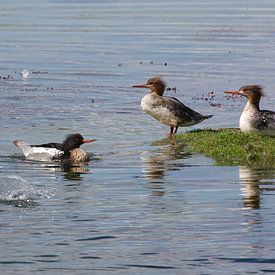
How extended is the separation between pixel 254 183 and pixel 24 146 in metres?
4.16

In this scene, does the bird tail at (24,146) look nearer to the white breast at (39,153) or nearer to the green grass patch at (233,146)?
the white breast at (39,153)

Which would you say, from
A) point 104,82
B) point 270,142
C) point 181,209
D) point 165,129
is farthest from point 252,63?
point 181,209

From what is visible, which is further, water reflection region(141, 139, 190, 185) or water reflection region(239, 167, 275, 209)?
water reflection region(141, 139, 190, 185)

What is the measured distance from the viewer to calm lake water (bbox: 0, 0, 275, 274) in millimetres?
13383

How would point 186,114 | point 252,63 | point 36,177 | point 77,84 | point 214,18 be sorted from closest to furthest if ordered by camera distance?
1. point 36,177
2. point 186,114
3. point 77,84
4. point 252,63
5. point 214,18

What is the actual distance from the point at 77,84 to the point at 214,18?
17195 millimetres

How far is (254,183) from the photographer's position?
17.5 meters

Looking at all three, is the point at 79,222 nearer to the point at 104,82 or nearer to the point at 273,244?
the point at 273,244

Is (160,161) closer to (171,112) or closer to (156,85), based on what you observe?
(171,112)

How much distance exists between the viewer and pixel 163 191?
1680 cm

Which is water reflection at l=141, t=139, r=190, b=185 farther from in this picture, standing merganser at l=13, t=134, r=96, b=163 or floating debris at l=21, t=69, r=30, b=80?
floating debris at l=21, t=69, r=30, b=80

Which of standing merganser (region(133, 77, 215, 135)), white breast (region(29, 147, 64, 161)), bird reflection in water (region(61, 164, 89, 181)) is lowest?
bird reflection in water (region(61, 164, 89, 181))

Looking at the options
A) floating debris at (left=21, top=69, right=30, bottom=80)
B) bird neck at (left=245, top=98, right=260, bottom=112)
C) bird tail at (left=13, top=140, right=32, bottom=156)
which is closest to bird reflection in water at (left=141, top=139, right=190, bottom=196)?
bird neck at (left=245, top=98, right=260, bottom=112)

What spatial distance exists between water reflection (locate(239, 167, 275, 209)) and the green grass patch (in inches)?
23.1
